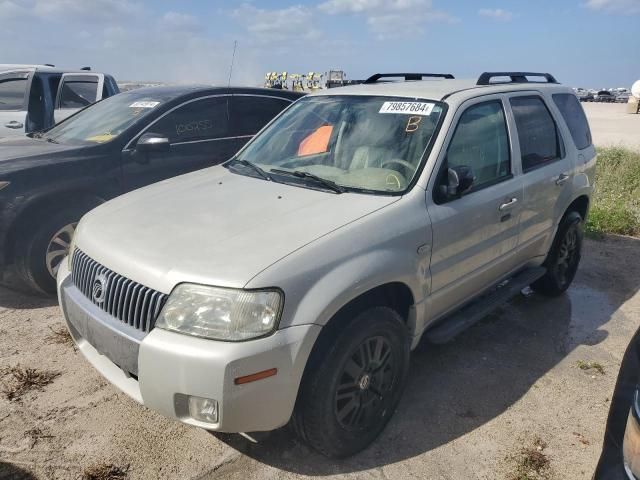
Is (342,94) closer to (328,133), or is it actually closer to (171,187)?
(328,133)

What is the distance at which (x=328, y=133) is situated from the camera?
140 inches

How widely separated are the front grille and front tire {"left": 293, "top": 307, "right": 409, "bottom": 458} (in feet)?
2.49

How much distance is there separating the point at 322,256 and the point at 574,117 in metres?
3.40

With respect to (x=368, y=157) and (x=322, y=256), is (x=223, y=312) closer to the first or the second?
(x=322, y=256)

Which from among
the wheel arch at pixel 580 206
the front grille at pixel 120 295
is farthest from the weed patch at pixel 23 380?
the wheel arch at pixel 580 206

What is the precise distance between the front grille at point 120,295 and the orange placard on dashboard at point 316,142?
153cm

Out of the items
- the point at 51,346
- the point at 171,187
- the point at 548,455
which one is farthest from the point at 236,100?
the point at 548,455

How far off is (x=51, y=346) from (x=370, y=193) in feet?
8.36

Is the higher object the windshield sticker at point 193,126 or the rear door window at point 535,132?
the rear door window at point 535,132

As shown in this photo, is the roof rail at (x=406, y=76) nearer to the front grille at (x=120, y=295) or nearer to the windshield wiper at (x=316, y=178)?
the windshield wiper at (x=316, y=178)

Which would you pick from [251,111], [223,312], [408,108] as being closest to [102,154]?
[251,111]

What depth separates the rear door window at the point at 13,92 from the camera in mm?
8055

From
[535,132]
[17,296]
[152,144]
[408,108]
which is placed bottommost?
[17,296]

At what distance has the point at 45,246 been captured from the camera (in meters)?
4.41
